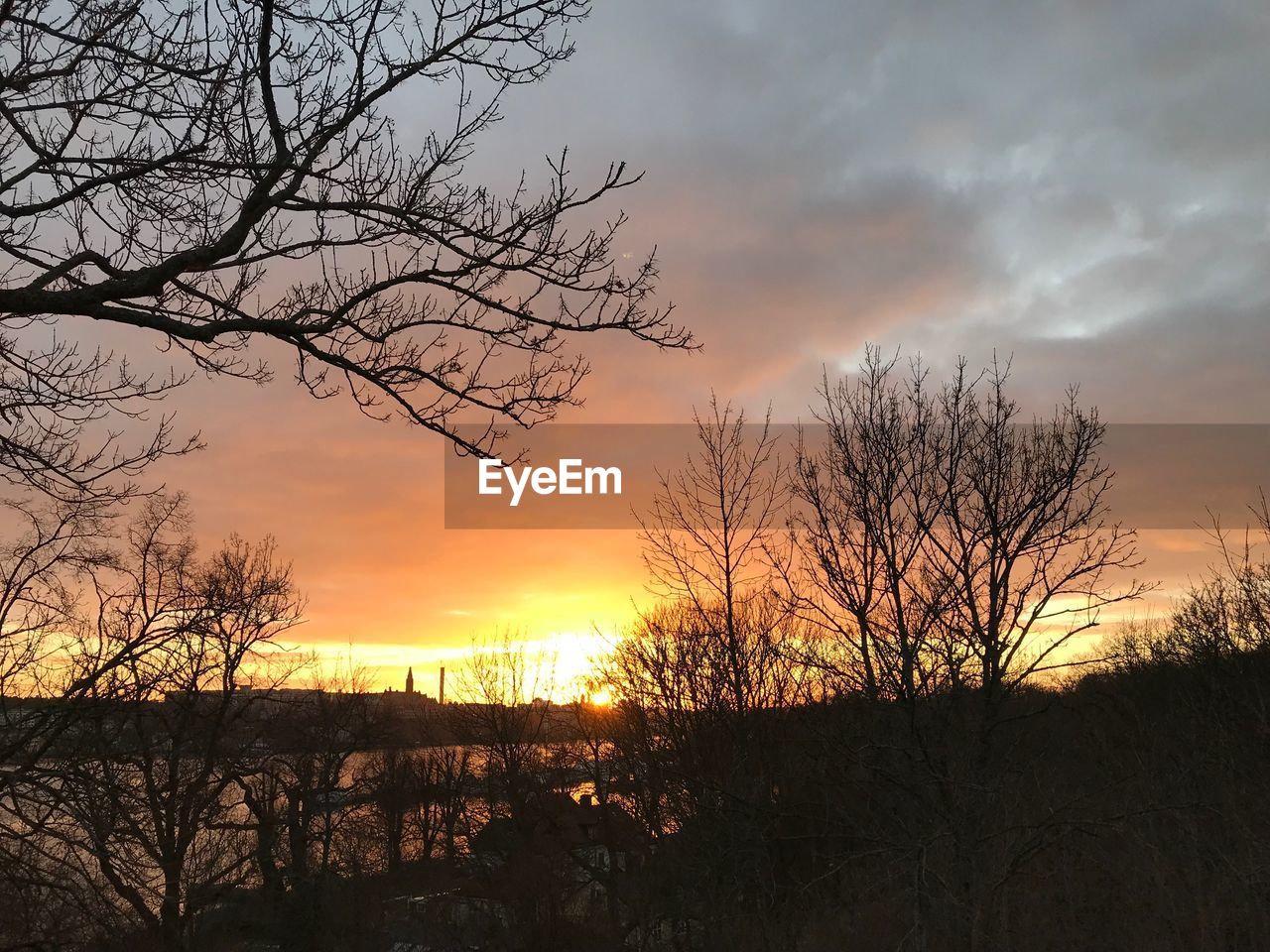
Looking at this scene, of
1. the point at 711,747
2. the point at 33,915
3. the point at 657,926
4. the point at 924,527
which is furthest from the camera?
the point at 657,926

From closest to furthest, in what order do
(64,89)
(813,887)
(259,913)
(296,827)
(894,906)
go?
1. (64,89)
2. (894,906)
3. (813,887)
4. (259,913)
5. (296,827)

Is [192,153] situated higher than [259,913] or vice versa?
[192,153]

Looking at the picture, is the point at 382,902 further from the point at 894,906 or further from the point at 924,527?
the point at 924,527

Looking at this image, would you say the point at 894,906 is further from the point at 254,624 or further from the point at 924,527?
the point at 254,624

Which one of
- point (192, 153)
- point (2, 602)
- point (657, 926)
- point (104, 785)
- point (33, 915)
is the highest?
point (192, 153)

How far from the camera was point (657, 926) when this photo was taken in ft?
65.9

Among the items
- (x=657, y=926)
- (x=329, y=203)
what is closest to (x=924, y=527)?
(x=329, y=203)

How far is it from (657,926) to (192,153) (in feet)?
64.8

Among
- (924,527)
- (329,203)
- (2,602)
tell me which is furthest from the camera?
(924,527)

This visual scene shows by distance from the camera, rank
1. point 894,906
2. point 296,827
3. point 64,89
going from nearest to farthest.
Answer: point 64,89 < point 894,906 < point 296,827

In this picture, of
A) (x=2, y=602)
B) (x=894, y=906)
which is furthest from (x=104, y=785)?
(x=894, y=906)

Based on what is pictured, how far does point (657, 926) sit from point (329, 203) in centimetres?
1955

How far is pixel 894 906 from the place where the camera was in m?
12.9

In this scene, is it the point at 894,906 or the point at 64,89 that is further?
the point at 894,906
